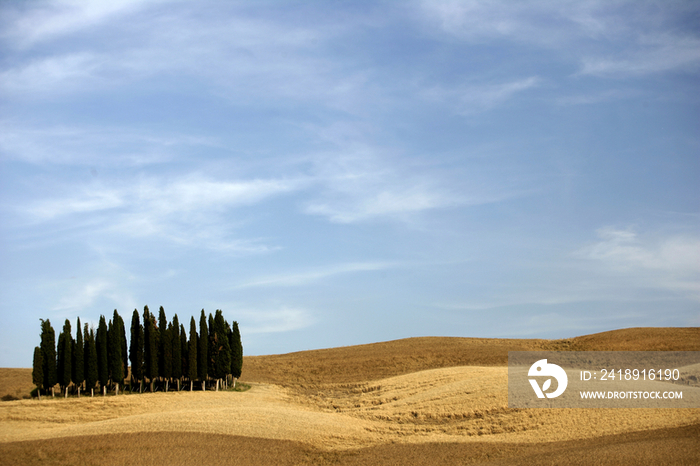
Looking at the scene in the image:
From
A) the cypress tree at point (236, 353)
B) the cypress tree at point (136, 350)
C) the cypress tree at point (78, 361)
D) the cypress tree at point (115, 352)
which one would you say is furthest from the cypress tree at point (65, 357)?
the cypress tree at point (236, 353)

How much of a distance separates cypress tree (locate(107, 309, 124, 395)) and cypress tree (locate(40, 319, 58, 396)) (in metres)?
3.77

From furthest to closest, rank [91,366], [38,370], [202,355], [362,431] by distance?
[202,355]
[91,366]
[38,370]
[362,431]

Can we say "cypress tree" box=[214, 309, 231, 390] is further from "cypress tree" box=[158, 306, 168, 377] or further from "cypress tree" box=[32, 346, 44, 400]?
"cypress tree" box=[32, 346, 44, 400]

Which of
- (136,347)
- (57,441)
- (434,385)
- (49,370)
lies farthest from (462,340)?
(57,441)

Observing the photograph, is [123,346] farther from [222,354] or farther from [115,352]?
[222,354]

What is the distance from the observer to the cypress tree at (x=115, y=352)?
138 feet

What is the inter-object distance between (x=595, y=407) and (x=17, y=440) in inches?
992

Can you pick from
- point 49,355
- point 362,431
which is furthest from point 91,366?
point 362,431

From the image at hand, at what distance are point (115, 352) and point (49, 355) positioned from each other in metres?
4.48

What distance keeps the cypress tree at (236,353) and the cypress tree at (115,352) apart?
8671mm

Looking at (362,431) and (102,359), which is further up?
(102,359)

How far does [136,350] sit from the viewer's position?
142ft

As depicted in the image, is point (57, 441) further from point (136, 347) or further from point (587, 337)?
point (587, 337)

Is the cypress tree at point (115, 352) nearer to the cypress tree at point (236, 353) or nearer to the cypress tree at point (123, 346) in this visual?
the cypress tree at point (123, 346)
